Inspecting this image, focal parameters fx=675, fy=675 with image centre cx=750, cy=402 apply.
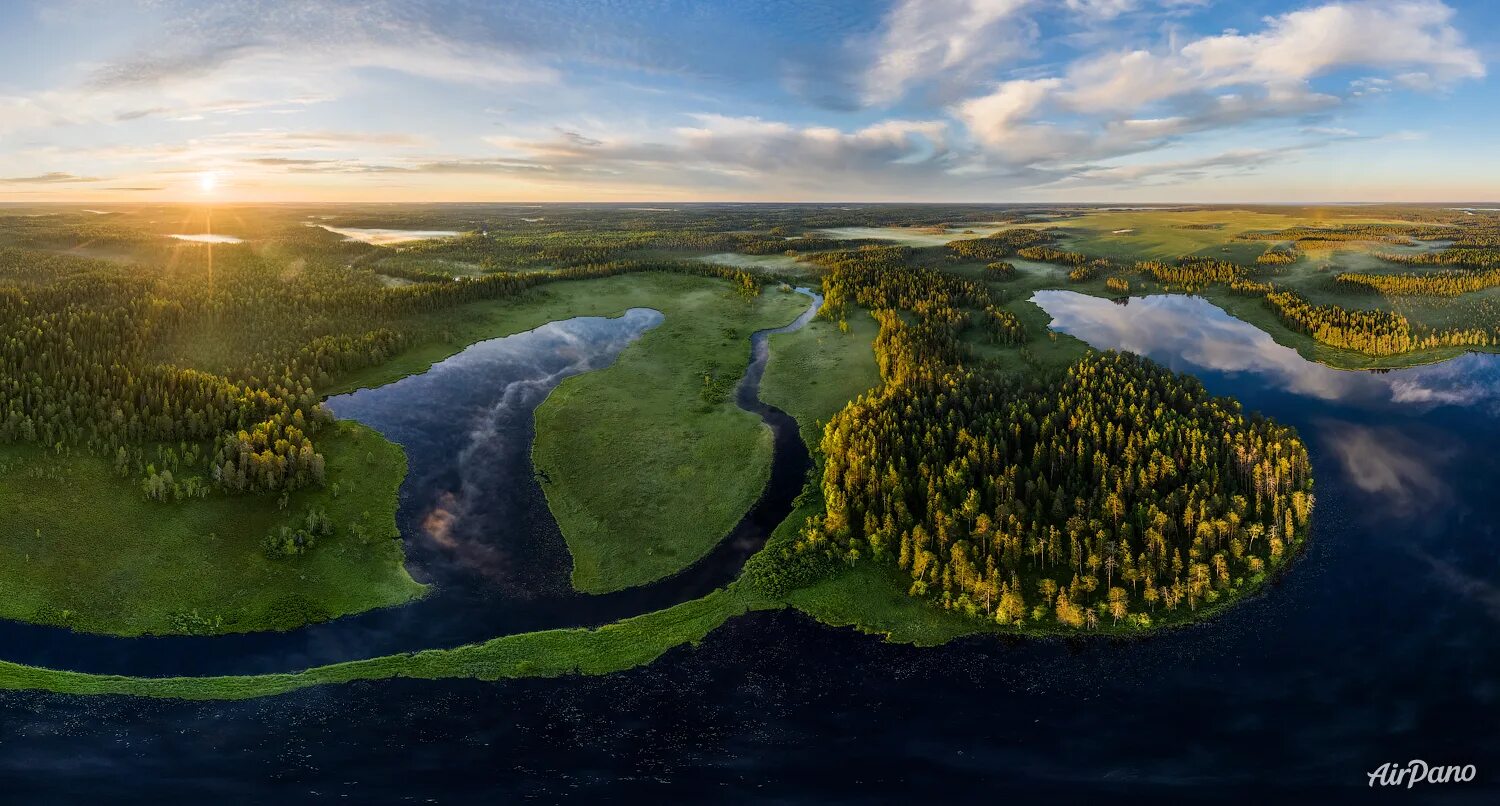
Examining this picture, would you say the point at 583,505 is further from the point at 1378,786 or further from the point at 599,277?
the point at 599,277

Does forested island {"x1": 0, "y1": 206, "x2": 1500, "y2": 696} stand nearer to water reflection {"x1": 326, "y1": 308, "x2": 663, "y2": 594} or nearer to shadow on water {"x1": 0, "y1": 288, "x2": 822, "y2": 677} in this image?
shadow on water {"x1": 0, "y1": 288, "x2": 822, "y2": 677}

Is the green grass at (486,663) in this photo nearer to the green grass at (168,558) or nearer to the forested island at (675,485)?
the forested island at (675,485)

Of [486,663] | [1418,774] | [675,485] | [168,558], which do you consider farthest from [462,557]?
[1418,774]

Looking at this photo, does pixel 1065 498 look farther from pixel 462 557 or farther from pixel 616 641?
pixel 462 557

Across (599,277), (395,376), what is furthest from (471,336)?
(599,277)

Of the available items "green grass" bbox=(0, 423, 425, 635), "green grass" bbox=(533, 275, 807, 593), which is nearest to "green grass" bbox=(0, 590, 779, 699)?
"green grass" bbox=(0, 423, 425, 635)
